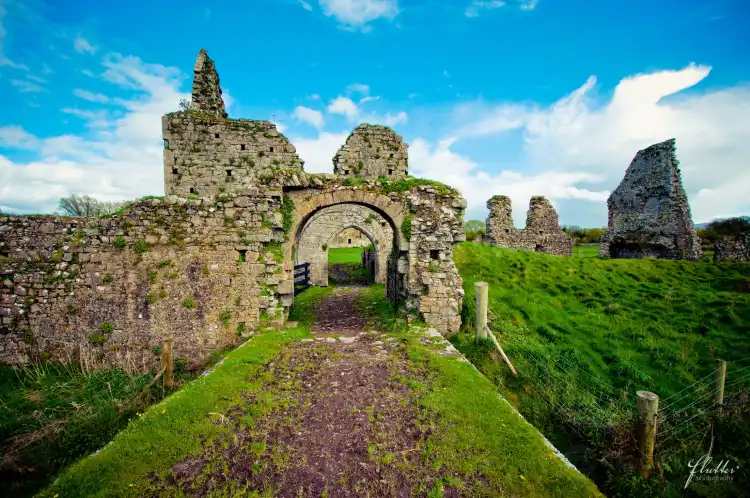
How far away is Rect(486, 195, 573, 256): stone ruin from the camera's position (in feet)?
69.2

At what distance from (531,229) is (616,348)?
13798 mm

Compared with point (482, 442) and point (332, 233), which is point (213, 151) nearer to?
point (332, 233)

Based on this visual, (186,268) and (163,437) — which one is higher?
(186,268)

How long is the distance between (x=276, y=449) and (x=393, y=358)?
3.56 metres

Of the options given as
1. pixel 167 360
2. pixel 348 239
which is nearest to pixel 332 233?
pixel 167 360

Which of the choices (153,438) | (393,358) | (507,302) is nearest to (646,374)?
(507,302)

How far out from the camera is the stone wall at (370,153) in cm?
1580

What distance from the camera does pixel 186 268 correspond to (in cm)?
882

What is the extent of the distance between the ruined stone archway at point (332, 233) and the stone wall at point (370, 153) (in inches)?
124

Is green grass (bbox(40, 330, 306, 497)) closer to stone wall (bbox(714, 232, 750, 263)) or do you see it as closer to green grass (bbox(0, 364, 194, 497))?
green grass (bbox(0, 364, 194, 497))

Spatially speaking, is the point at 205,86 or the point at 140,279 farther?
the point at 205,86

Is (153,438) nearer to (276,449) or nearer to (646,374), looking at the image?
(276,449)

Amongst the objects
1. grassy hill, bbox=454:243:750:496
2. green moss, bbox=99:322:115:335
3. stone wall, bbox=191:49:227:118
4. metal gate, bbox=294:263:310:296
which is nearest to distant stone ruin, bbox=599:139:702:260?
grassy hill, bbox=454:243:750:496

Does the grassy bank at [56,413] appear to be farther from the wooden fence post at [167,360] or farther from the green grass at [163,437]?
the green grass at [163,437]
